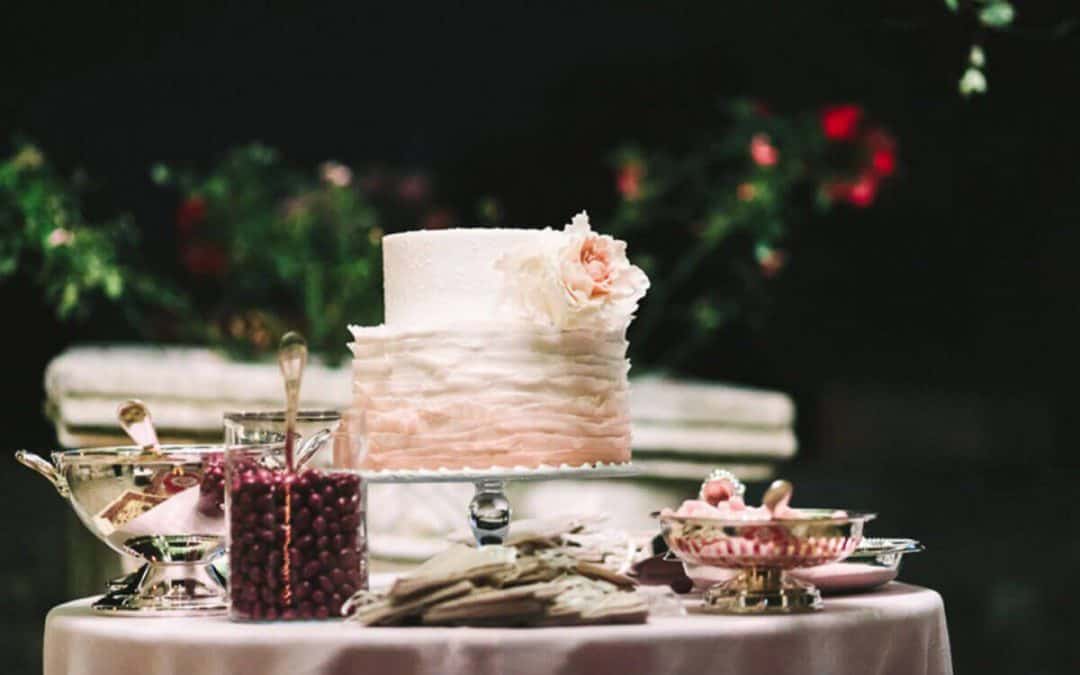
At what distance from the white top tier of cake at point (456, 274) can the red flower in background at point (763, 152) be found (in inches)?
101

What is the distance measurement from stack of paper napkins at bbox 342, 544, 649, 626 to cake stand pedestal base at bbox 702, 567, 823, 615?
0.16 meters

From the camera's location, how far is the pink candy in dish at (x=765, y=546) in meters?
1.76

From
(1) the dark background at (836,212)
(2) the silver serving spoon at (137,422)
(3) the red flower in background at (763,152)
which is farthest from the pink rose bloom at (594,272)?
(1) the dark background at (836,212)

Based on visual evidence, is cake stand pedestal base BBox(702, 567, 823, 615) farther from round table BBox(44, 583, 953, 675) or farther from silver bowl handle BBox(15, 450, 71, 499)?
silver bowl handle BBox(15, 450, 71, 499)

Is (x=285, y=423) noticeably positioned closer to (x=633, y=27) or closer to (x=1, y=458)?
(x=1, y=458)

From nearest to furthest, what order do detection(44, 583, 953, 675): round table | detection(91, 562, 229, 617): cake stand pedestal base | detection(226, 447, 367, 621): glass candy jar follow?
detection(44, 583, 953, 675): round table
detection(226, 447, 367, 621): glass candy jar
detection(91, 562, 229, 617): cake stand pedestal base

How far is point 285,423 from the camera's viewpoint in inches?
70.7

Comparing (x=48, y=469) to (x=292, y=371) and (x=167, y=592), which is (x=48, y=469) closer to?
(x=167, y=592)

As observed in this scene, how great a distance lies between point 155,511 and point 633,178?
10.4ft

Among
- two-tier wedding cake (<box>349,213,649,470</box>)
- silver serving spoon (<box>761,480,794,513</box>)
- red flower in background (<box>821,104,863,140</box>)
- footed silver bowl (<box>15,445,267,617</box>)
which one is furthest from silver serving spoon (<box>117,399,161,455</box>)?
red flower in background (<box>821,104,863,140</box>)

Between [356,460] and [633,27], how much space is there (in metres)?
4.95

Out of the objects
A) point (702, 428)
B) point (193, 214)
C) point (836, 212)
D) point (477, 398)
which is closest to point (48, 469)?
point (477, 398)

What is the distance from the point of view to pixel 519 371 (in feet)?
6.66

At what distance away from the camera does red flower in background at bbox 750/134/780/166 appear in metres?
4.59
